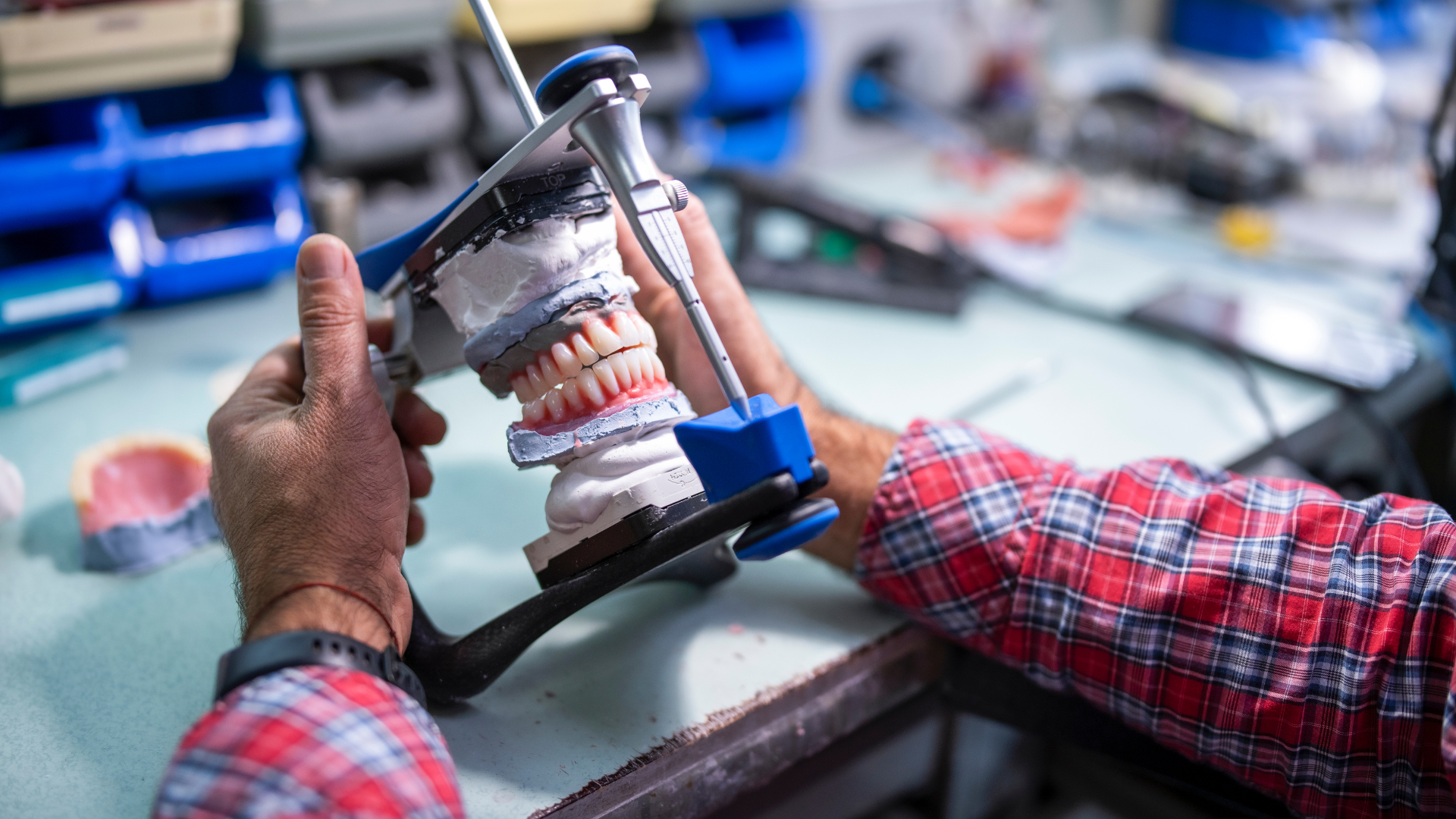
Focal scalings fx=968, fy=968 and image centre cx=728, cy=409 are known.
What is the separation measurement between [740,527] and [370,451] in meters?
0.26

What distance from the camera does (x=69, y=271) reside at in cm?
118

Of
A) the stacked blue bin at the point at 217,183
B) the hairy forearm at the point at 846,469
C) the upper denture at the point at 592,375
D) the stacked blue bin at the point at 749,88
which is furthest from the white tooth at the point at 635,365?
the stacked blue bin at the point at 749,88

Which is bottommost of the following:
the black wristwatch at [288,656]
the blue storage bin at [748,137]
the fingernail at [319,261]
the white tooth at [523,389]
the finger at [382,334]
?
the black wristwatch at [288,656]

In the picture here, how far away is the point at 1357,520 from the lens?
0.70 m

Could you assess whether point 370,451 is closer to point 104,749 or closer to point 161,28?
point 104,749

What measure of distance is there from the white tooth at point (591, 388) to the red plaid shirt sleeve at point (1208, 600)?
10.9 inches

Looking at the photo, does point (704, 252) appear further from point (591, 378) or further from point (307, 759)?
point (307, 759)

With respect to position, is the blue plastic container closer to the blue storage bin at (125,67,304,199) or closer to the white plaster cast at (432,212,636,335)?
the blue storage bin at (125,67,304,199)

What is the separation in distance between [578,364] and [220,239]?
88 centimetres

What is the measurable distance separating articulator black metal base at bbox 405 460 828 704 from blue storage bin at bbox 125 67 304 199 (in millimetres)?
781

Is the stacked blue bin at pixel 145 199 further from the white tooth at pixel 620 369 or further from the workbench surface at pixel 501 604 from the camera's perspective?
the white tooth at pixel 620 369

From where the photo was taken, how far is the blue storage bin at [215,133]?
3.91 feet

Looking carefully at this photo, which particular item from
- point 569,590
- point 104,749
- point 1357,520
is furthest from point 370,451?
point 1357,520

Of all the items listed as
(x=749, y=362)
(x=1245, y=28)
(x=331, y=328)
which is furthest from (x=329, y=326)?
(x=1245, y=28)
